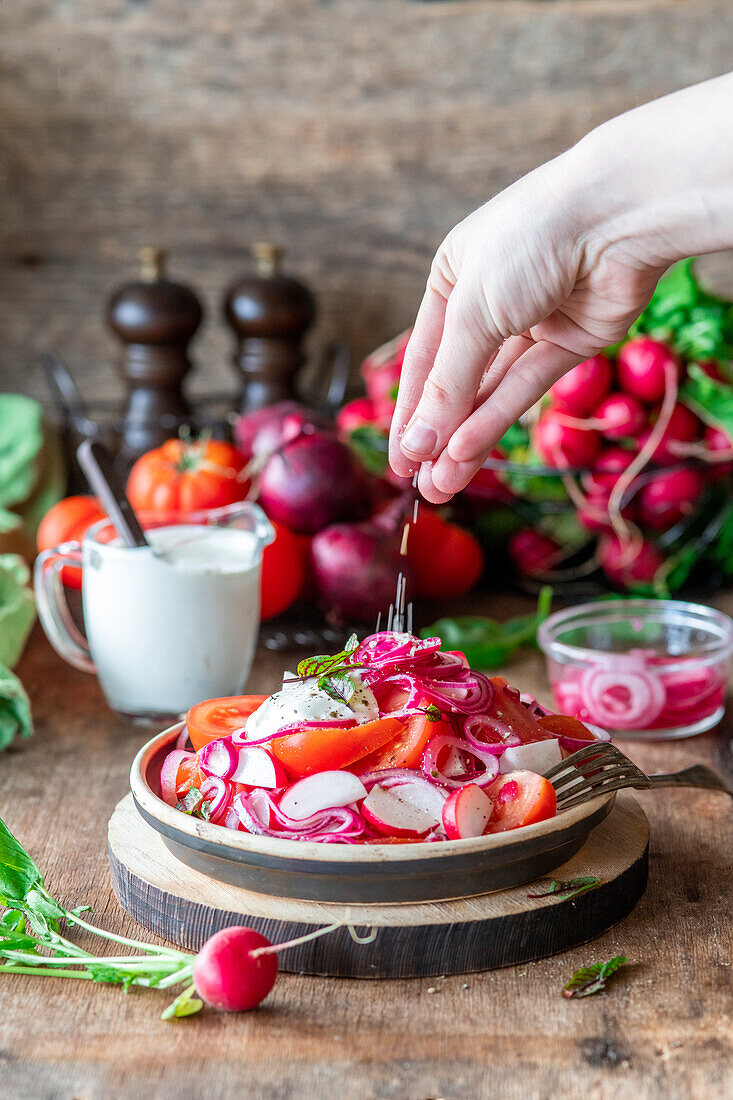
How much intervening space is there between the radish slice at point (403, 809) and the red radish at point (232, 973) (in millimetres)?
122

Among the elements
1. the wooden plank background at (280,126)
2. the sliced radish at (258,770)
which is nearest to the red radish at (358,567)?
the sliced radish at (258,770)

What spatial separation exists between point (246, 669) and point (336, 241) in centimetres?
122

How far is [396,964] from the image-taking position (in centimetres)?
77

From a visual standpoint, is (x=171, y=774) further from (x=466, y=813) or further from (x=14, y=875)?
(x=466, y=813)

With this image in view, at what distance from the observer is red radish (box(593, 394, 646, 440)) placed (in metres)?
1.62

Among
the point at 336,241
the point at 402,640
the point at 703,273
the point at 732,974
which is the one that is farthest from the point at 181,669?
the point at 703,273

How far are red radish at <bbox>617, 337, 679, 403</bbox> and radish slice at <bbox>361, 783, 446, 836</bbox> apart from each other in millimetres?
981

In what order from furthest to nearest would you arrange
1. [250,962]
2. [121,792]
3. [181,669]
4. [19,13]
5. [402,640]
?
[19,13], [181,669], [121,792], [402,640], [250,962]

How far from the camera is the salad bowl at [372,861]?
756 mm

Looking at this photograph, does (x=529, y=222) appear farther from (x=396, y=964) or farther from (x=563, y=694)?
(x=563, y=694)

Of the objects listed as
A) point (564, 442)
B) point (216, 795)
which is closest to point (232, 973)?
point (216, 795)

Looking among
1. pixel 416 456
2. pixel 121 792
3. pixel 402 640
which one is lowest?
pixel 121 792

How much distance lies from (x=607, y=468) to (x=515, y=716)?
81 cm

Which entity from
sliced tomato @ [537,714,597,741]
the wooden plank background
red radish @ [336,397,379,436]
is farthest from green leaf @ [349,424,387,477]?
sliced tomato @ [537,714,597,741]
